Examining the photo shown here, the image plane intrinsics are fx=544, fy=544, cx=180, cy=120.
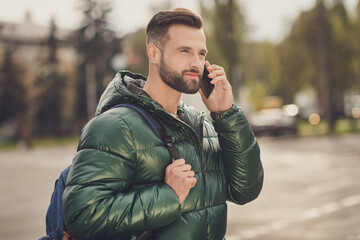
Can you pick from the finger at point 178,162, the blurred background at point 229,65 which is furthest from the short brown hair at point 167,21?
the blurred background at point 229,65

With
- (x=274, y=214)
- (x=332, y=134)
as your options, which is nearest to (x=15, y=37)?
(x=332, y=134)

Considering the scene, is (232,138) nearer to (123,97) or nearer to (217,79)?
(217,79)

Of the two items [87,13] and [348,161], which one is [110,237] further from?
[87,13]

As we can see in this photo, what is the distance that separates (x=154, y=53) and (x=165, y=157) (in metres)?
0.50

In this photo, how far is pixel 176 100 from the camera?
8.27 feet

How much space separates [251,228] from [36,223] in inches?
129

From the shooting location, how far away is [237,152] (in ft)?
8.32

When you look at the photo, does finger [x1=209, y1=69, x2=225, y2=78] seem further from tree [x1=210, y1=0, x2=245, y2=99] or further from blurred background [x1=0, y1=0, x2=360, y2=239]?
tree [x1=210, y1=0, x2=245, y2=99]

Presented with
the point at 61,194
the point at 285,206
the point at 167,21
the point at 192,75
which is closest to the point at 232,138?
the point at 192,75

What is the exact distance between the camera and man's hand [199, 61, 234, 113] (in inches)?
100

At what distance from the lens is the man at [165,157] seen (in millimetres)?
2107

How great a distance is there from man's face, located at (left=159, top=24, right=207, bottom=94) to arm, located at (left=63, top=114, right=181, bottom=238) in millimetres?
355

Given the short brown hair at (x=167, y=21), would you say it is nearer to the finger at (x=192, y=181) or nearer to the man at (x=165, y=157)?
the man at (x=165, y=157)

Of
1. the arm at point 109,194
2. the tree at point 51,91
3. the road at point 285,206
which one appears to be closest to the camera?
the arm at point 109,194
